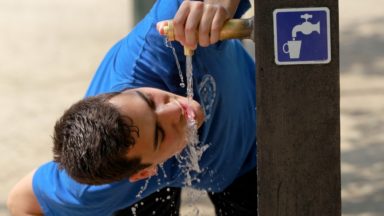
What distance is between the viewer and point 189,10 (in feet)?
7.48

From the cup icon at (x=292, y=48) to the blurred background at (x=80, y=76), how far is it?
7.67 feet

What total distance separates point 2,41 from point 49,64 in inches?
35.8

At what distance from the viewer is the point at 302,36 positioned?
2059mm

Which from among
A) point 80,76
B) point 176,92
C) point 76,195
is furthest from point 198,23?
point 80,76

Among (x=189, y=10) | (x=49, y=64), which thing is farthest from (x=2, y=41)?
(x=189, y=10)

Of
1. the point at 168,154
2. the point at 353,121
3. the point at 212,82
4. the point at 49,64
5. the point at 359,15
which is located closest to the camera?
the point at 168,154

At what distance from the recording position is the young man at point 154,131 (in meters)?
2.45

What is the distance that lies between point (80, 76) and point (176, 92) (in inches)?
154

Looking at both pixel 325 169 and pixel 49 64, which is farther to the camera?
pixel 49 64

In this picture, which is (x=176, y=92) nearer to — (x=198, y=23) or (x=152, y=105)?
(x=152, y=105)

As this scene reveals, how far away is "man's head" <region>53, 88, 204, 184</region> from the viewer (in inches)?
96.2

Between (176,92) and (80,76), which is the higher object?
(176,92)

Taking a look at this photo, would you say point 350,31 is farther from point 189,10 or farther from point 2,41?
point 189,10

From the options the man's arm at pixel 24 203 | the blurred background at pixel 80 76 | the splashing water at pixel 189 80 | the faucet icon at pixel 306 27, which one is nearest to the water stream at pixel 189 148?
the splashing water at pixel 189 80
